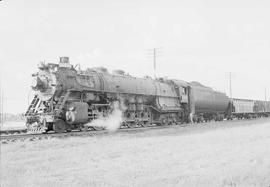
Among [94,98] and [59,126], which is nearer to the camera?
[59,126]

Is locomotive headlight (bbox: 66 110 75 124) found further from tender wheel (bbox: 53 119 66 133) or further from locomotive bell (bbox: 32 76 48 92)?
locomotive bell (bbox: 32 76 48 92)

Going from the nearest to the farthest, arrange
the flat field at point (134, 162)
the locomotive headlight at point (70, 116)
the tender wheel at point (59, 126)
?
1. the flat field at point (134, 162)
2. the locomotive headlight at point (70, 116)
3. the tender wheel at point (59, 126)

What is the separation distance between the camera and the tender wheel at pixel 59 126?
730 inches

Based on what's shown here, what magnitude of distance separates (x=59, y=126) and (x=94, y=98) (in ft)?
9.47

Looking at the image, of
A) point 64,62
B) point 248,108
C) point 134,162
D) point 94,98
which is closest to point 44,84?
point 64,62

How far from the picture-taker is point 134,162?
1041 centimetres

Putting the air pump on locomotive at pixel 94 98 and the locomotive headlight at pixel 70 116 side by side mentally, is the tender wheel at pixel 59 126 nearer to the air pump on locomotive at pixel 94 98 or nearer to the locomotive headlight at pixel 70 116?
the air pump on locomotive at pixel 94 98

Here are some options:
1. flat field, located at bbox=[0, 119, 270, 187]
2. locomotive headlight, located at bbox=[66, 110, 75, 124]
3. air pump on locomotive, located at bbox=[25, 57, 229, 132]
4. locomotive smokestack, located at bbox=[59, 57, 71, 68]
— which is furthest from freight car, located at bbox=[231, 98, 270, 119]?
flat field, located at bbox=[0, 119, 270, 187]

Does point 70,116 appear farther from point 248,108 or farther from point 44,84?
point 248,108

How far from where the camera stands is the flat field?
8.09m

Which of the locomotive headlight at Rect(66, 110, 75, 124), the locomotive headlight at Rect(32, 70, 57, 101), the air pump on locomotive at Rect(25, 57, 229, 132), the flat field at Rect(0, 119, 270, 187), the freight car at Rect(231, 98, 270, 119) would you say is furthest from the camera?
the freight car at Rect(231, 98, 270, 119)

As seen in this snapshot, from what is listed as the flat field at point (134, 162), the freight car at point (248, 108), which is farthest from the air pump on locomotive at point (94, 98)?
the freight car at point (248, 108)

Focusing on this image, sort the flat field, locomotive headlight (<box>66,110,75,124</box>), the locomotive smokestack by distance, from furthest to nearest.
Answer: the locomotive smokestack < locomotive headlight (<box>66,110,75,124</box>) < the flat field

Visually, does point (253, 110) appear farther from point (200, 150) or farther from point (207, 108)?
point (200, 150)
